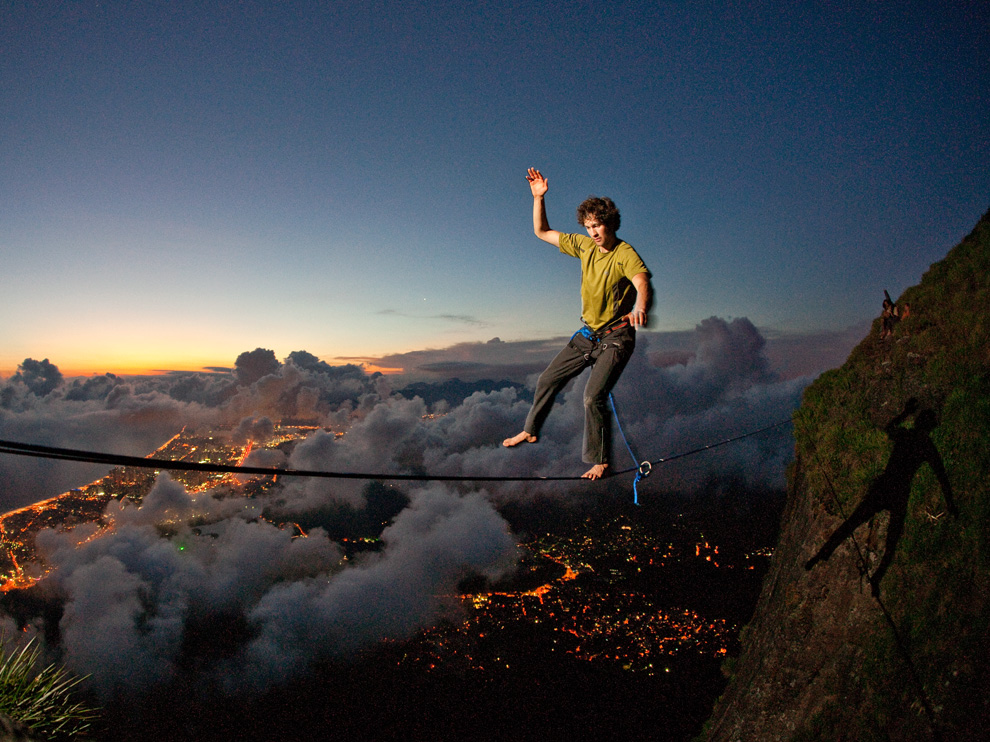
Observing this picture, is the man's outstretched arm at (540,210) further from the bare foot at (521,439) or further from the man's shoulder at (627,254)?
the bare foot at (521,439)

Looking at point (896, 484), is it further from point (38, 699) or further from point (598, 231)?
point (38, 699)

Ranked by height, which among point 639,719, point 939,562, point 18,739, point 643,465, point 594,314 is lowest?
point 639,719

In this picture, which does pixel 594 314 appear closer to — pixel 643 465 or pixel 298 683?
pixel 643 465

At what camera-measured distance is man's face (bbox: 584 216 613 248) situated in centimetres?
630

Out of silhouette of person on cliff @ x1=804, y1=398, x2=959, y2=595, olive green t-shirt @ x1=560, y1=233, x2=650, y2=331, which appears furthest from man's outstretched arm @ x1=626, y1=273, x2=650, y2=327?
silhouette of person on cliff @ x1=804, y1=398, x2=959, y2=595

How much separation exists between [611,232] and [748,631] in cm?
2020

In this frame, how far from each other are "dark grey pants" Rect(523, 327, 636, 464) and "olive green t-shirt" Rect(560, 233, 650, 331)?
344mm

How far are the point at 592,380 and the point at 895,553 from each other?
1345cm

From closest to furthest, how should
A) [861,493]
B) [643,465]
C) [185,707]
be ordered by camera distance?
[643,465]
[861,493]
[185,707]

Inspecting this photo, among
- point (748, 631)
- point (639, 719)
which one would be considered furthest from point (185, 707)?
point (748, 631)

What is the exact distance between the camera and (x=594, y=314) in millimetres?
6828

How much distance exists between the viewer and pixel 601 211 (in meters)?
6.27

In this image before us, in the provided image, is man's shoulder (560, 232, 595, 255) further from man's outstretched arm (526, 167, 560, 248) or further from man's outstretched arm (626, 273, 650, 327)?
man's outstretched arm (626, 273, 650, 327)

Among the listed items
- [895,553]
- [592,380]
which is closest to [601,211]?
[592,380]
